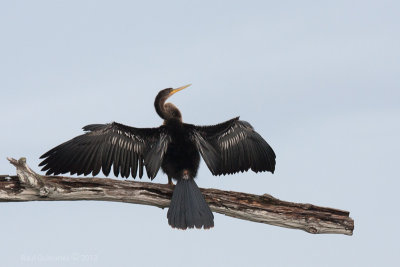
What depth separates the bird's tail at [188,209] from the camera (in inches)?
283

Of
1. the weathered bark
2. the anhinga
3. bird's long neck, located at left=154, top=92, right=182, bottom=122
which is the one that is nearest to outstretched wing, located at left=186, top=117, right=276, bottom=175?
the anhinga

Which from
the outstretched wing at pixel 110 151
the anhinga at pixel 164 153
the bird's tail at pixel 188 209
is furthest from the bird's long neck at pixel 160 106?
the bird's tail at pixel 188 209

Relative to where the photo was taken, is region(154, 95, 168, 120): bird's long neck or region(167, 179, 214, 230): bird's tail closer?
region(167, 179, 214, 230): bird's tail

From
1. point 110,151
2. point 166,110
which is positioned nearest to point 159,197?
point 110,151

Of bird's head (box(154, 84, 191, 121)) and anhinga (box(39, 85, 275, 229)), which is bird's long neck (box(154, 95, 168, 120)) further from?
anhinga (box(39, 85, 275, 229))

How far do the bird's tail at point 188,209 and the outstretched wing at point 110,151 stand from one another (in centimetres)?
42

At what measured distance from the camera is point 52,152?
767 cm

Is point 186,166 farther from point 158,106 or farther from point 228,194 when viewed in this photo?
point 158,106

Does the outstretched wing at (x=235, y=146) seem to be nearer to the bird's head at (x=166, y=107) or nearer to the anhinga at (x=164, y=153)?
the anhinga at (x=164, y=153)

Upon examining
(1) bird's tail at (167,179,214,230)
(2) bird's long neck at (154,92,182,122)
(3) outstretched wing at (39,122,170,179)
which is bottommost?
(1) bird's tail at (167,179,214,230)

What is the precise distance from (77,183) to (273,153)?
2.77 metres

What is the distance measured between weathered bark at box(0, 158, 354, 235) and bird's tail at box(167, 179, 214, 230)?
331 mm

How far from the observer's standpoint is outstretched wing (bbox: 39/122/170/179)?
25.1 ft

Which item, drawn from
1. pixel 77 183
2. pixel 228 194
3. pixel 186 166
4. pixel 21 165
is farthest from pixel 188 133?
pixel 21 165
